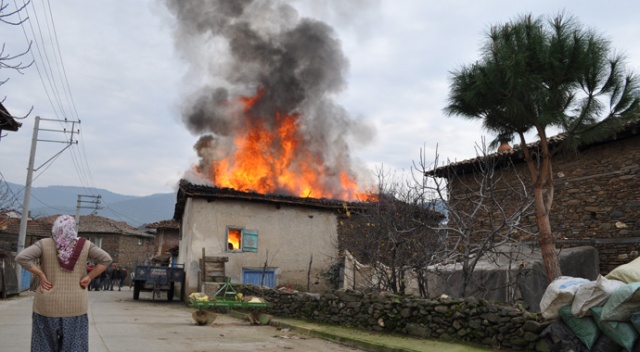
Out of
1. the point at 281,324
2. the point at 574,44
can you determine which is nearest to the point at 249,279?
the point at 281,324

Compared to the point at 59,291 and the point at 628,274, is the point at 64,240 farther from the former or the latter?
the point at 628,274

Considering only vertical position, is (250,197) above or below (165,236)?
above

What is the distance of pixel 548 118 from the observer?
10.7 m

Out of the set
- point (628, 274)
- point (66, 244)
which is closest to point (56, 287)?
point (66, 244)

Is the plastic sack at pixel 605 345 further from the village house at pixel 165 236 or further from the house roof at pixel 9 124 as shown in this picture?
the village house at pixel 165 236

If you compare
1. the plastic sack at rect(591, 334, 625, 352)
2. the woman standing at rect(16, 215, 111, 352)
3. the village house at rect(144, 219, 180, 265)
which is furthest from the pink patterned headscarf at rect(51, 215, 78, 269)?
the village house at rect(144, 219, 180, 265)

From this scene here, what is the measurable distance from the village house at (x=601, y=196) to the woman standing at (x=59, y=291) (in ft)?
29.8

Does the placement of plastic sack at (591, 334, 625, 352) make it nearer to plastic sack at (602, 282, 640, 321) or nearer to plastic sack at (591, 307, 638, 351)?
plastic sack at (591, 307, 638, 351)

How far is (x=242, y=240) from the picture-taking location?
66.5 feet

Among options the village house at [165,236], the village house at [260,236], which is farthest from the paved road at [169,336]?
the village house at [165,236]

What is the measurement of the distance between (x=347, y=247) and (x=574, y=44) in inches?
529

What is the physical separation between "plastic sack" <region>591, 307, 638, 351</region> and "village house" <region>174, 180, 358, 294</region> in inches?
545

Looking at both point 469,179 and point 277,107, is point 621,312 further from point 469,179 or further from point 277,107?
point 277,107

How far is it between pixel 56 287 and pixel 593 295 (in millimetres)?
6523
